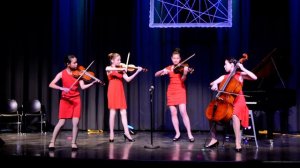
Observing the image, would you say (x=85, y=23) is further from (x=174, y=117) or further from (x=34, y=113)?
(x=174, y=117)

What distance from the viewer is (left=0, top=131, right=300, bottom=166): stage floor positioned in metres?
5.19

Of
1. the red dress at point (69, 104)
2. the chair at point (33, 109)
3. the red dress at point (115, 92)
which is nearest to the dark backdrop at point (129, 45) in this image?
the chair at point (33, 109)

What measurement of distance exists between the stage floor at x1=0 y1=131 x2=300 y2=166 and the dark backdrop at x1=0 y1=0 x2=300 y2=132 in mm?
1992

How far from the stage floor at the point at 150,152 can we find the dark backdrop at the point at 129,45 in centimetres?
199

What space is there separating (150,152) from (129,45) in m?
4.17

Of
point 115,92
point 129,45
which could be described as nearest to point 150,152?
point 115,92

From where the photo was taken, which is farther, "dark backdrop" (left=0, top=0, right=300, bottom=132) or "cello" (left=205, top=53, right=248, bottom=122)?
"dark backdrop" (left=0, top=0, right=300, bottom=132)

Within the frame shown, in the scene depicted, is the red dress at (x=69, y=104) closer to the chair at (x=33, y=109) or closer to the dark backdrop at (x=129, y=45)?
the chair at (x=33, y=109)

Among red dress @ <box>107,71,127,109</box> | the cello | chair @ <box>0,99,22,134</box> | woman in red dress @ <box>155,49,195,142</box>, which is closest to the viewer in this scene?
the cello

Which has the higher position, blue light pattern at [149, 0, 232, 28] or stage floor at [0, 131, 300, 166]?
blue light pattern at [149, 0, 232, 28]

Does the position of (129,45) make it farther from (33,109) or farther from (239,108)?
(239,108)

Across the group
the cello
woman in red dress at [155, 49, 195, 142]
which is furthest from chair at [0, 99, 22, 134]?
the cello

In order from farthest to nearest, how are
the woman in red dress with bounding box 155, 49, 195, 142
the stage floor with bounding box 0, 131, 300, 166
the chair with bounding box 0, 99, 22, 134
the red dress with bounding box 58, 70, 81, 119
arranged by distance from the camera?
the chair with bounding box 0, 99, 22, 134
the woman in red dress with bounding box 155, 49, 195, 142
the red dress with bounding box 58, 70, 81, 119
the stage floor with bounding box 0, 131, 300, 166

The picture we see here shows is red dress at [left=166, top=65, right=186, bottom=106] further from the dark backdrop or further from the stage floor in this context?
the dark backdrop
